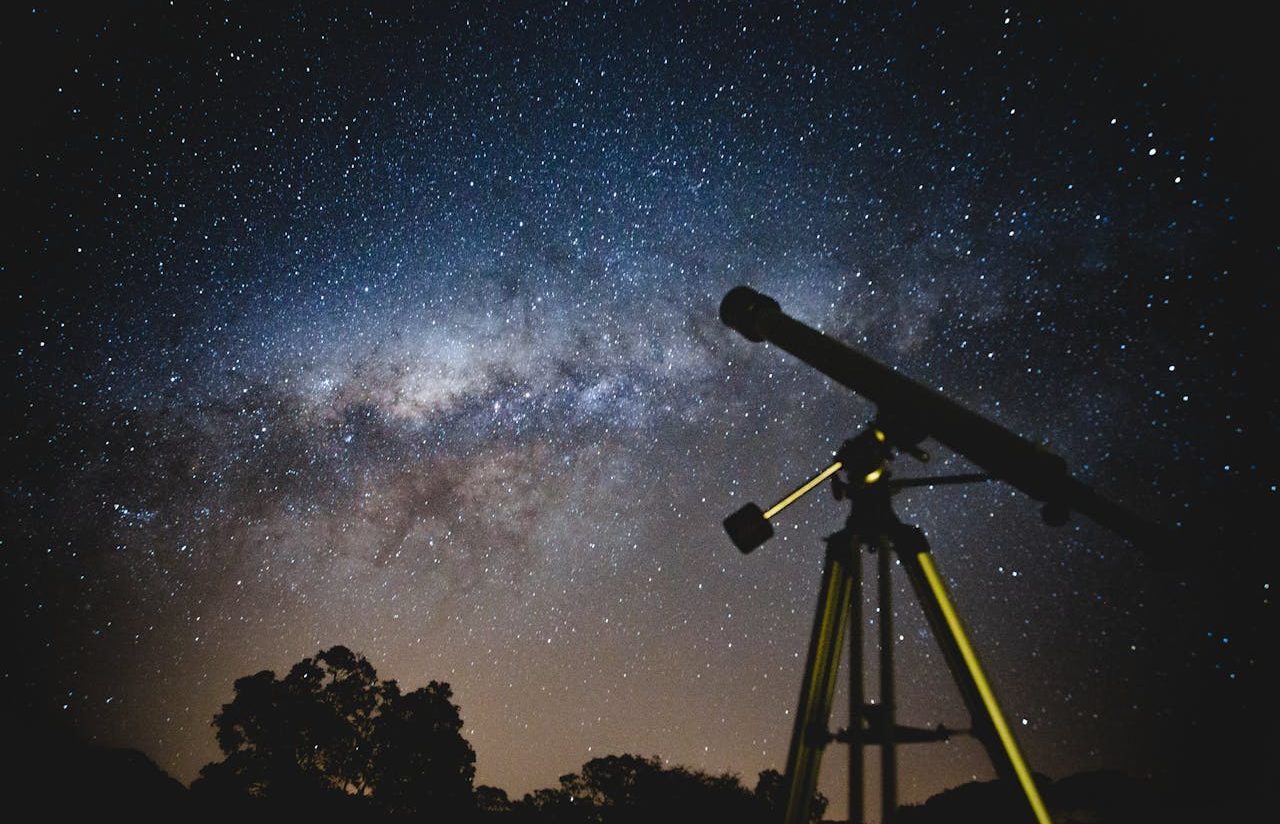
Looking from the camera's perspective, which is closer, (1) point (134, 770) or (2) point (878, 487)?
(2) point (878, 487)

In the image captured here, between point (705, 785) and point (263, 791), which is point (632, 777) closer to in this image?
point (705, 785)

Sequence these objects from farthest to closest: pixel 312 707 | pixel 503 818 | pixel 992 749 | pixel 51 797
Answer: pixel 312 707
pixel 503 818
pixel 51 797
pixel 992 749

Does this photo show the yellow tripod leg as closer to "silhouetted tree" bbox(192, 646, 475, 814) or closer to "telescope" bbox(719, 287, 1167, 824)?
"telescope" bbox(719, 287, 1167, 824)

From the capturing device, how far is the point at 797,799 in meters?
1.90

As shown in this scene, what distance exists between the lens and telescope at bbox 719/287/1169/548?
6.10ft

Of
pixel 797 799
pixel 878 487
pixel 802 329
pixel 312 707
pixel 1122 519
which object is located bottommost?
pixel 797 799

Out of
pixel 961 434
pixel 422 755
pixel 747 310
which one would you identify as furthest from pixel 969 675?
pixel 422 755

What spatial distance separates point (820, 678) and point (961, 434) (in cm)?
101

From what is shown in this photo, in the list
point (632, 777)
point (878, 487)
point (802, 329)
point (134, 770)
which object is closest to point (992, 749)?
point (878, 487)

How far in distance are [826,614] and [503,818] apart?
16.8 meters

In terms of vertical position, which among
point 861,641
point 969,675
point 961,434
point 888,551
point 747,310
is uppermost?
point 747,310

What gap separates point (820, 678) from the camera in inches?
77.0

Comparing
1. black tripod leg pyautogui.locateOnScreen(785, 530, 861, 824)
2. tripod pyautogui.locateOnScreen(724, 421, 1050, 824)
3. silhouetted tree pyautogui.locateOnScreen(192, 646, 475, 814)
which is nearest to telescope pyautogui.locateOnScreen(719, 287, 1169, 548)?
tripod pyautogui.locateOnScreen(724, 421, 1050, 824)

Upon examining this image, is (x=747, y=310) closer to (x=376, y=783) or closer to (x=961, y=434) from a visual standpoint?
(x=961, y=434)
